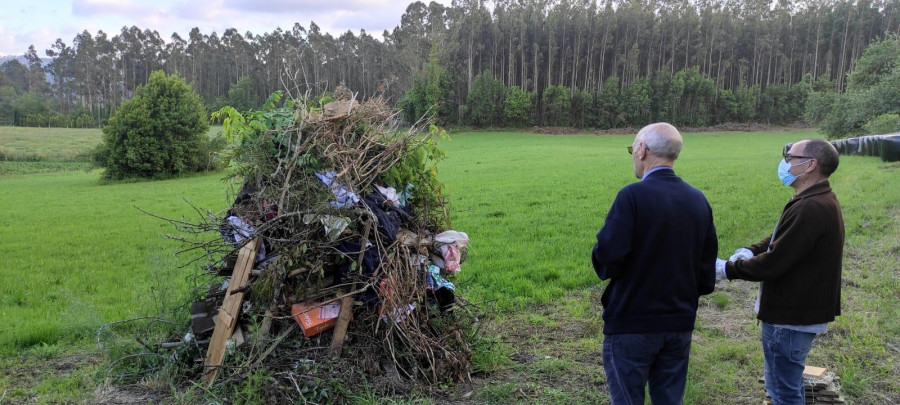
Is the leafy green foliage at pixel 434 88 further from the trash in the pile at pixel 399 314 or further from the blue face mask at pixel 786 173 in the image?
the blue face mask at pixel 786 173

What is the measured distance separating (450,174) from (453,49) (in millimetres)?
53928

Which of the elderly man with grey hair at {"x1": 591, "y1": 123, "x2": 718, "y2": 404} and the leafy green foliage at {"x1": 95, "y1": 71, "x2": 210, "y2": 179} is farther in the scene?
the leafy green foliage at {"x1": 95, "y1": 71, "x2": 210, "y2": 179}

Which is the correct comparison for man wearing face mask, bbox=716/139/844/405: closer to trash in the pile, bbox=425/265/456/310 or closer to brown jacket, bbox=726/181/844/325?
brown jacket, bbox=726/181/844/325

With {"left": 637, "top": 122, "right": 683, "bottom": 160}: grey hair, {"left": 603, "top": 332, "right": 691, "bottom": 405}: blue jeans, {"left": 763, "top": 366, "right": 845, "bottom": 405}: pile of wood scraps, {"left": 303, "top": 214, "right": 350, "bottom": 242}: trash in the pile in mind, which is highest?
{"left": 637, "top": 122, "right": 683, "bottom": 160}: grey hair

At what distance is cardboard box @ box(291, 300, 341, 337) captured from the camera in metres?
4.35

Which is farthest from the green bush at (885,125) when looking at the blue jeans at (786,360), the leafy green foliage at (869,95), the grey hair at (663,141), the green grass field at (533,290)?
the grey hair at (663,141)

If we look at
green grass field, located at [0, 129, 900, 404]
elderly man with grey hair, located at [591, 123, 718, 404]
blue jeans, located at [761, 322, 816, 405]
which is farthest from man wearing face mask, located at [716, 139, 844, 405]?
green grass field, located at [0, 129, 900, 404]

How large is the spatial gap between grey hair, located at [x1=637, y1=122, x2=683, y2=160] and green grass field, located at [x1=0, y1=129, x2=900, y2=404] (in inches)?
90.0

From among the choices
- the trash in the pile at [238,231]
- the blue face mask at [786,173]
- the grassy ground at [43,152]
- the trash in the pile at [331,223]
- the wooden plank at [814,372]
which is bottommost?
the grassy ground at [43,152]

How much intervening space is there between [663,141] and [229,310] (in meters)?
3.44

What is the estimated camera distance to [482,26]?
80250 millimetres

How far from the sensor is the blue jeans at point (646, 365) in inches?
120

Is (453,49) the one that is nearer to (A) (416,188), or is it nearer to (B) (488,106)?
(B) (488,106)

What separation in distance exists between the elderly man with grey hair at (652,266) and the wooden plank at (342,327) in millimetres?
2148
